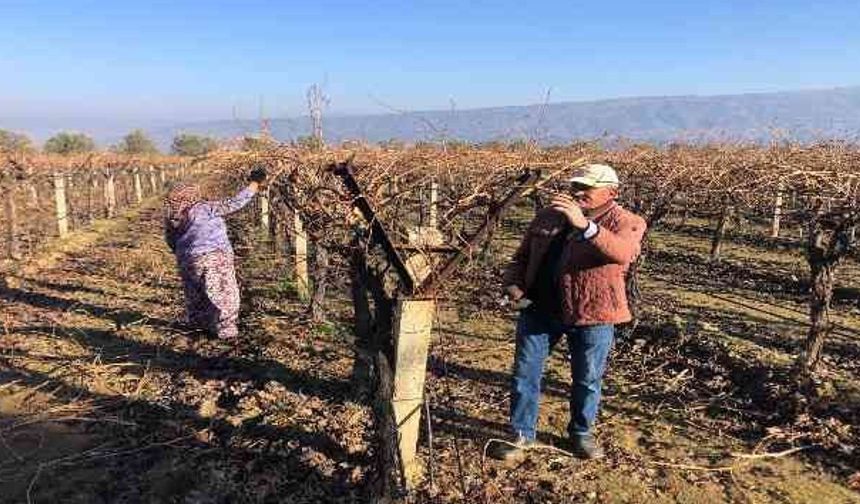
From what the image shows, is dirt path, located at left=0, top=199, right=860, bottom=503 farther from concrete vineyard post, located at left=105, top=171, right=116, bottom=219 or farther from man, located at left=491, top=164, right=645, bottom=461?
concrete vineyard post, located at left=105, top=171, right=116, bottom=219

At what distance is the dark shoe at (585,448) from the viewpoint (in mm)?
4164

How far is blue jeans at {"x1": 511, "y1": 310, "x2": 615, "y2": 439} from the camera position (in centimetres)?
390

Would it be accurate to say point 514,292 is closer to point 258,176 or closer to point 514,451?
point 514,451

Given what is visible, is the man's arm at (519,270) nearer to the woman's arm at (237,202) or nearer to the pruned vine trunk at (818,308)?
the woman's arm at (237,202)

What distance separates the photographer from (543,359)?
402 centimetres

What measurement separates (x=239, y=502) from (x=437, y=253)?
5.52 ft

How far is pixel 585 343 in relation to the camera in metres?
3.89

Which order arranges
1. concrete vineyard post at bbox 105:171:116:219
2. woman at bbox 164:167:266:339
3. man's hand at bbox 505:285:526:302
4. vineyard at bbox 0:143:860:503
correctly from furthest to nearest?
concrete vineyard post at bbox 105:171:116:219, woman at bbox 164:167:266:339, man's hand at bbox 505:285:526:302, vineyard at bbox 0:143:860:503

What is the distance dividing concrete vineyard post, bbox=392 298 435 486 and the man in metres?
0.66

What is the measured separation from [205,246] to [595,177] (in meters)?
3.92

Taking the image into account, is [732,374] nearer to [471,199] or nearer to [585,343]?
[585,343]

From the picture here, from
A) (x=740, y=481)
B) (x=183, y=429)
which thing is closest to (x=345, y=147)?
(x=183, y=429)

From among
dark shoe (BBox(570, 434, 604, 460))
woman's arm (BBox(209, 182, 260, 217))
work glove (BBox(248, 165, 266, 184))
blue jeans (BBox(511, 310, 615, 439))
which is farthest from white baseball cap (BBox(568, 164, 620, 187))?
woman's arm (BBox(209, 182, 260, 217))

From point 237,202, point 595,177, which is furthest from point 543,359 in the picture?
point 237,202
